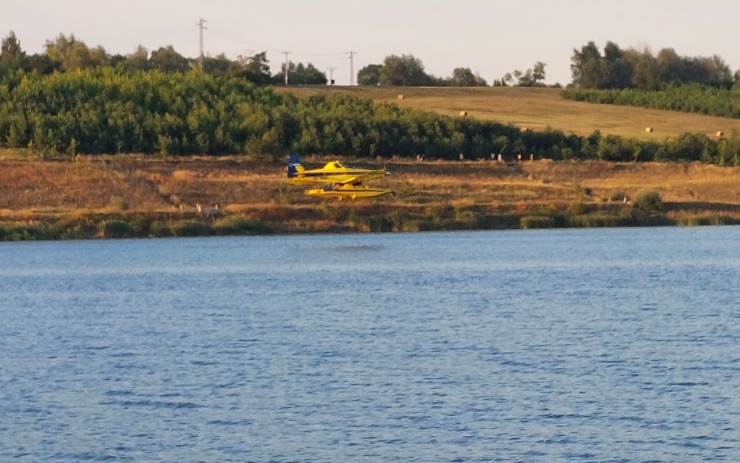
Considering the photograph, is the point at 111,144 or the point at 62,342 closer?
the point at 62,342

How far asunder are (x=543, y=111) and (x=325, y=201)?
146 ft

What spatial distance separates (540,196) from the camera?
76.4m

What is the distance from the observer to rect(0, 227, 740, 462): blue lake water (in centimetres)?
2106

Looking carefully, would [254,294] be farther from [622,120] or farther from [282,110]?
[622,120]

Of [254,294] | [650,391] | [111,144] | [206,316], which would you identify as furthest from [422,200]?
[650,391]

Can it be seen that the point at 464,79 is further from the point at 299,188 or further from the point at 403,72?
the point at 299,188

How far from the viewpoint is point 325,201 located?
76.1m

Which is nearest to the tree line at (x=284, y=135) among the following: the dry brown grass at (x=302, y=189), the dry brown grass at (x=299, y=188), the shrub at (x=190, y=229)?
the dry brown grass at (x=302, y=189)

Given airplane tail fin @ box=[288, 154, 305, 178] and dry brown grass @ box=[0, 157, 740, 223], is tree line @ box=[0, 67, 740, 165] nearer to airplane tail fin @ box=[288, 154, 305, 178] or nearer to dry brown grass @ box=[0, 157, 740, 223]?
dry brown grass @ box=[0, 157, 740, 223]

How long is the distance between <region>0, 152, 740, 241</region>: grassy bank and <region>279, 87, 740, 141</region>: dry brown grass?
19.2m

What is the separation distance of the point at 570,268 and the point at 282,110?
53.1 metres

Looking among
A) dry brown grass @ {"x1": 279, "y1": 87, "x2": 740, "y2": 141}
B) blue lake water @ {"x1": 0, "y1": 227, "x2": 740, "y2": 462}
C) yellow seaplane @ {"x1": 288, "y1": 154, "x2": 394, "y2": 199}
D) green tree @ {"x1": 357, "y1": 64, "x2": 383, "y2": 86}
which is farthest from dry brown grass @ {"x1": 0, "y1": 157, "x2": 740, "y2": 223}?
green tree @ {"x1": 357, "y1": 64, "x2": 383, "y2": 86}

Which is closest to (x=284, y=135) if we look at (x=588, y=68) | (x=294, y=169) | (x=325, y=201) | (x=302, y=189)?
(x=302, y=189)

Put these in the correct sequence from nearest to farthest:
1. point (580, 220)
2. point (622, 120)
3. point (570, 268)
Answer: point (570, 268) → point (580, 220) → point (622, 120)
